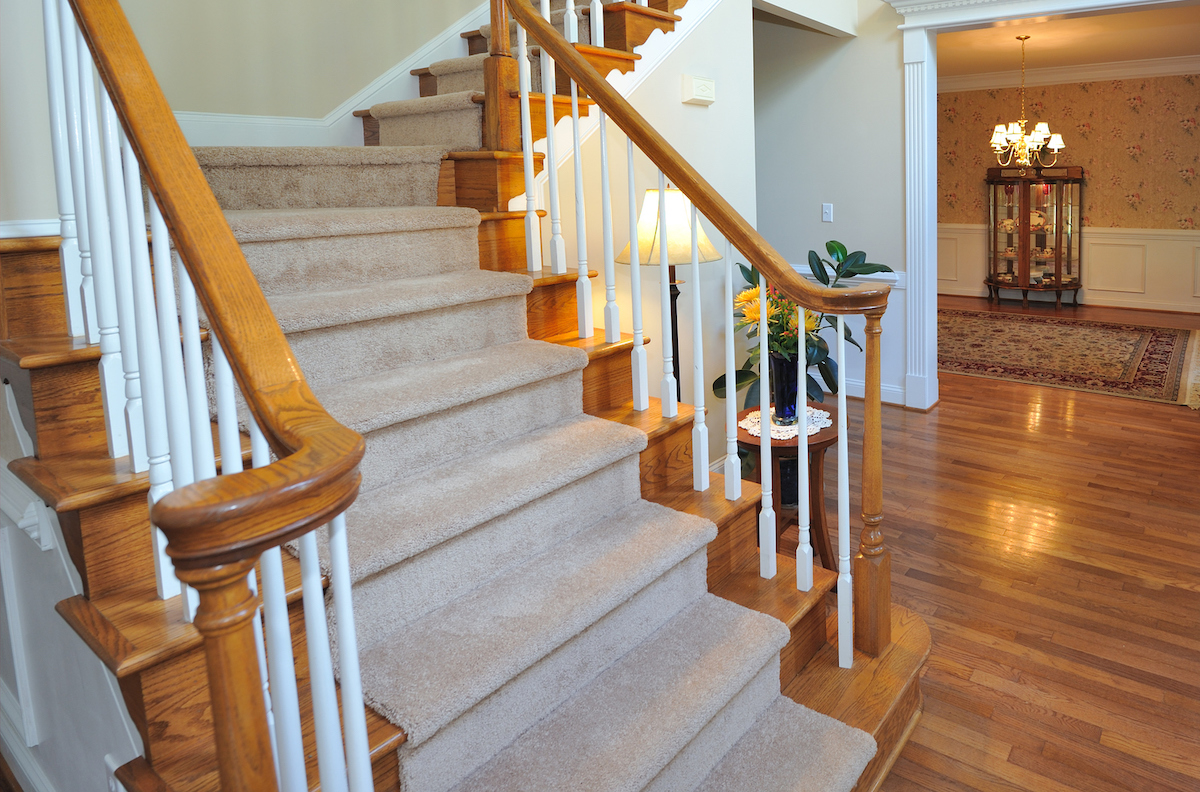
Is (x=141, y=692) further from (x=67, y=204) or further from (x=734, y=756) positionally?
(x=734, y=756)

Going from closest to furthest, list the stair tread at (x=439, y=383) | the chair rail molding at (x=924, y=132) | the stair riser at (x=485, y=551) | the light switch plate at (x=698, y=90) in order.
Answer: the stair riser at (x=485, y=551)
the stair tread at (x=439, y=383)
the light switch plate at (x=698, y=90)
the chair rail molding at (x=924, y=132)

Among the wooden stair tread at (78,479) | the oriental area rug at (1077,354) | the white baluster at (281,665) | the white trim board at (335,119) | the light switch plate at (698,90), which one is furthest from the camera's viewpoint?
the oriental area rug at (1077,354)

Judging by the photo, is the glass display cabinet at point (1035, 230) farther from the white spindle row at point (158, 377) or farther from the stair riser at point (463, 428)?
the white spindle row at point (158, 377)

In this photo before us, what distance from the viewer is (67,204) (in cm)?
151

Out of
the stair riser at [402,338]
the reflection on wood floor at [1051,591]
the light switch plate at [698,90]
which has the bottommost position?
the reflection on wood floor at [1051,591]

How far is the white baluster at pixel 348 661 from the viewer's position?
993 mm

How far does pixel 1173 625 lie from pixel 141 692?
294cm

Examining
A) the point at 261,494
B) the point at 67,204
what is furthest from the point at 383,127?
the point at 261,494

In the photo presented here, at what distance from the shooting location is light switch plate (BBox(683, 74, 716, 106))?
3469 mm

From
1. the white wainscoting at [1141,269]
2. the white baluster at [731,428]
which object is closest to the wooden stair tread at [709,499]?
the white baluster at [731,428]

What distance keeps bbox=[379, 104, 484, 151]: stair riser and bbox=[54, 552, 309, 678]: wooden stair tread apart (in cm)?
173

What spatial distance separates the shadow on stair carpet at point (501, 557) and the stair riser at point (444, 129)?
1.37 ft

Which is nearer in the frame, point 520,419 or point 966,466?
point 520,419

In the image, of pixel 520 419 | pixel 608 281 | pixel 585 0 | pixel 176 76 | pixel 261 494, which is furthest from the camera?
pixel 585 0
